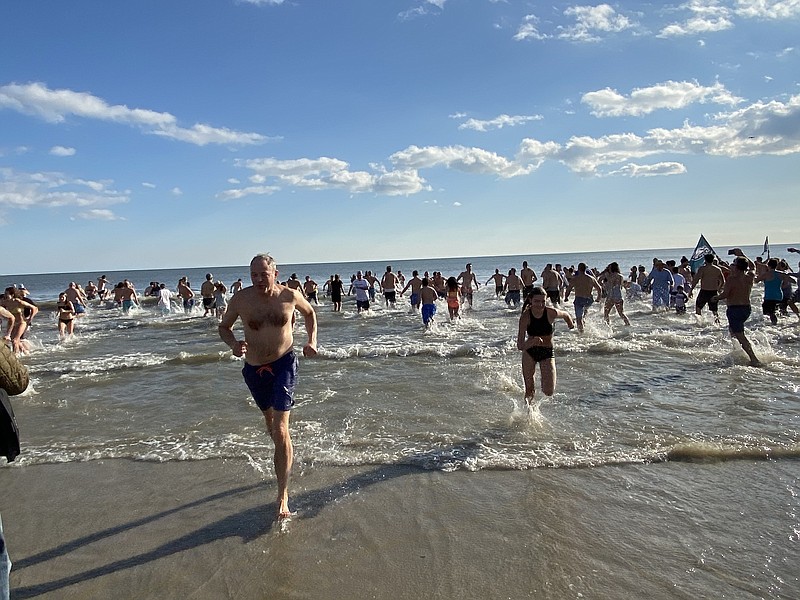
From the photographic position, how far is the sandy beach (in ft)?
8.90

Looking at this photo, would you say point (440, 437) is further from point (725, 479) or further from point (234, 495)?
point (725, 479)

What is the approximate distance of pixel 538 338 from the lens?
541 cm

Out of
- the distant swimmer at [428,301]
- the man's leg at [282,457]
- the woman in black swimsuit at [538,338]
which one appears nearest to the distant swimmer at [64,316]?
the distant swimmer at [428,301]

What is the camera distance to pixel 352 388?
722 centimetres

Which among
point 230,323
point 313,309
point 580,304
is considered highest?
point 230,323

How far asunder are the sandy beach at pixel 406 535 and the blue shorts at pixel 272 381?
737 millimetres

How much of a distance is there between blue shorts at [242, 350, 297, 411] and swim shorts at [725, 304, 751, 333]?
736 centimetres

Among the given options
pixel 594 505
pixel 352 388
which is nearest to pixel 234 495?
pixel 594 505

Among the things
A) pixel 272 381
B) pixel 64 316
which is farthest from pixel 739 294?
pixel 64 316

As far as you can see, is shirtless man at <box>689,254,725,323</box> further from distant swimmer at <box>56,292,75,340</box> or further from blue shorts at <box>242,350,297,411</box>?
distant swimmer at <box>56,292,75,340</box>

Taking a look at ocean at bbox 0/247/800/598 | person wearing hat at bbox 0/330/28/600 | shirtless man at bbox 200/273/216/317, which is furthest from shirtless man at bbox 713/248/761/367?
shirtless man at bbox 200/273/216/317

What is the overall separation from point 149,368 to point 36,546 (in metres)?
6.72

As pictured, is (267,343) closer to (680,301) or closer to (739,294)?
(739,294)

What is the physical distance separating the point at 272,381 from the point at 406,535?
138 cm
